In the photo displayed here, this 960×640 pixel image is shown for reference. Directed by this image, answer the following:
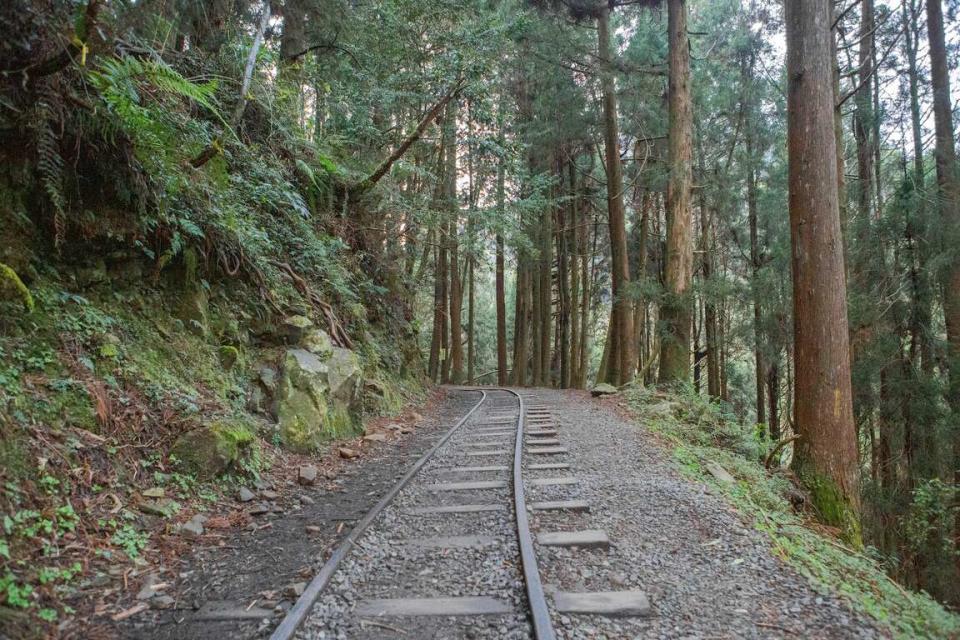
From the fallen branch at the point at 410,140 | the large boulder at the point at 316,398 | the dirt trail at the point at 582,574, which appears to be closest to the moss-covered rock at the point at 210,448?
the dirt trail at the point at 582,574

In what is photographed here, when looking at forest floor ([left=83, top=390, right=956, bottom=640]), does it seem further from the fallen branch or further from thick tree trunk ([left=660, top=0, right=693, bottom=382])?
the fallen branch

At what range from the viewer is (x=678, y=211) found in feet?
38.9

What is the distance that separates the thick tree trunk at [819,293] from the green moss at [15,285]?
7.97 meters

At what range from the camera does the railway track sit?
2818 millimetres

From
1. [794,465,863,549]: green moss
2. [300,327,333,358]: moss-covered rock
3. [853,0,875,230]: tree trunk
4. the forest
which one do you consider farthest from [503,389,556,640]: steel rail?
[853,0,875,230]: tree trunk

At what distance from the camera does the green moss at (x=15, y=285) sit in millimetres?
3955

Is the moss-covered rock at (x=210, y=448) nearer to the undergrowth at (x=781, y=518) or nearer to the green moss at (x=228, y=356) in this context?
the green moss at (x=228, y=356)

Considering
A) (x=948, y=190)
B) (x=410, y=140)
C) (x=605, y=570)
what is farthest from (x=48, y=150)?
(x=948, y=190)

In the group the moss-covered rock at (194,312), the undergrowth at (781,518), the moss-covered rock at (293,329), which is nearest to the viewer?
the undergrowth at (781,518)

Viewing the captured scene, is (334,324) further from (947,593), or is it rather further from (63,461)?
(947,593)

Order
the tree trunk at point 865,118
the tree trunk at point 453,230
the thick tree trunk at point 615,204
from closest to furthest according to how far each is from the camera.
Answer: the tree trunk at point 865,118 < the tree trunk at point 453,230 < the thick tree trunk at point 615,204

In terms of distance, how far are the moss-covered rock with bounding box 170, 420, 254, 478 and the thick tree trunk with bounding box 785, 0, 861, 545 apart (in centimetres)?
661

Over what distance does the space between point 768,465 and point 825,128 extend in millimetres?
4624

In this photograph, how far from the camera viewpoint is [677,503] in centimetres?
488
